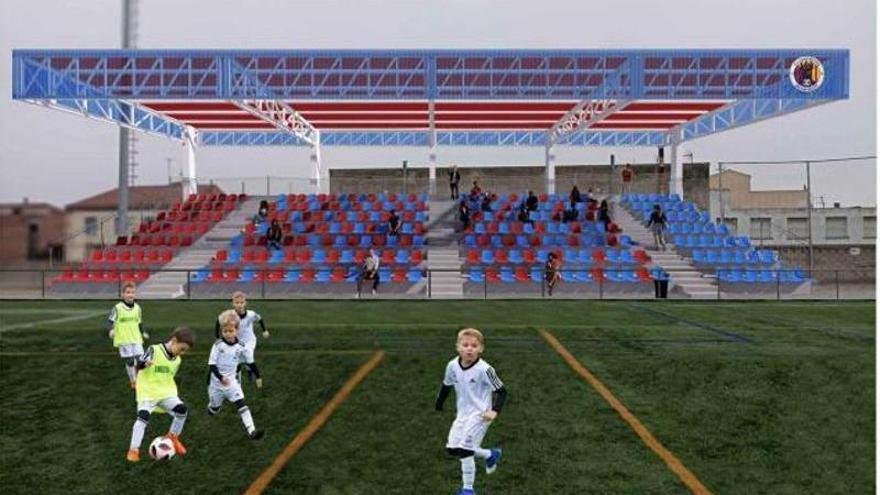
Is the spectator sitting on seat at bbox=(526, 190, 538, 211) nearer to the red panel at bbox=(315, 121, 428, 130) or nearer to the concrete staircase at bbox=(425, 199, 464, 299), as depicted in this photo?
the concrete staircase at bbox=(425, 199, 464, 299)

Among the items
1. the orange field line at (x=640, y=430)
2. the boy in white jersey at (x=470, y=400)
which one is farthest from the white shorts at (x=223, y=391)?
the orange field line at (x=640, y=430)

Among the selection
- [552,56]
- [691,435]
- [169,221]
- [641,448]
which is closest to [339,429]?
[641,448]

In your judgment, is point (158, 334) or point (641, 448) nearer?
point (641, 448)

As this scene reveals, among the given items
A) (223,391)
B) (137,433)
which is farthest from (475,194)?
(137,433)

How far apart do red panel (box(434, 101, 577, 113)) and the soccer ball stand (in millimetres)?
28974

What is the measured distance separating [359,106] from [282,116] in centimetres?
348

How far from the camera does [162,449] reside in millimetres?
7547

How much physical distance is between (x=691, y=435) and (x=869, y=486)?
1.96 m

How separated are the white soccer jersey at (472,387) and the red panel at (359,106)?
28.7 m

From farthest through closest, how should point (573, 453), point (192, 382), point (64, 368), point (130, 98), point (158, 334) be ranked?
point (130, 98) < point (158, 334) < point (64, 368) < point (192, 382) < point (573, 453)

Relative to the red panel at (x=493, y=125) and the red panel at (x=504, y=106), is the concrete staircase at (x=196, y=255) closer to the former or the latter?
the red panel at (x=493, y=125)

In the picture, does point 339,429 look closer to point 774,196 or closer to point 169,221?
point 169,221

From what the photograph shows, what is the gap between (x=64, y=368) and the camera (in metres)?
12.5

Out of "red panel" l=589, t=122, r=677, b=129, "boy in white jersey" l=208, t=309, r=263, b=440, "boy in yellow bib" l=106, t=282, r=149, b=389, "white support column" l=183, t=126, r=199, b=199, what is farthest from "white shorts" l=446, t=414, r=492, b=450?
"red panel" l=589, t=122, r=677, b=129
